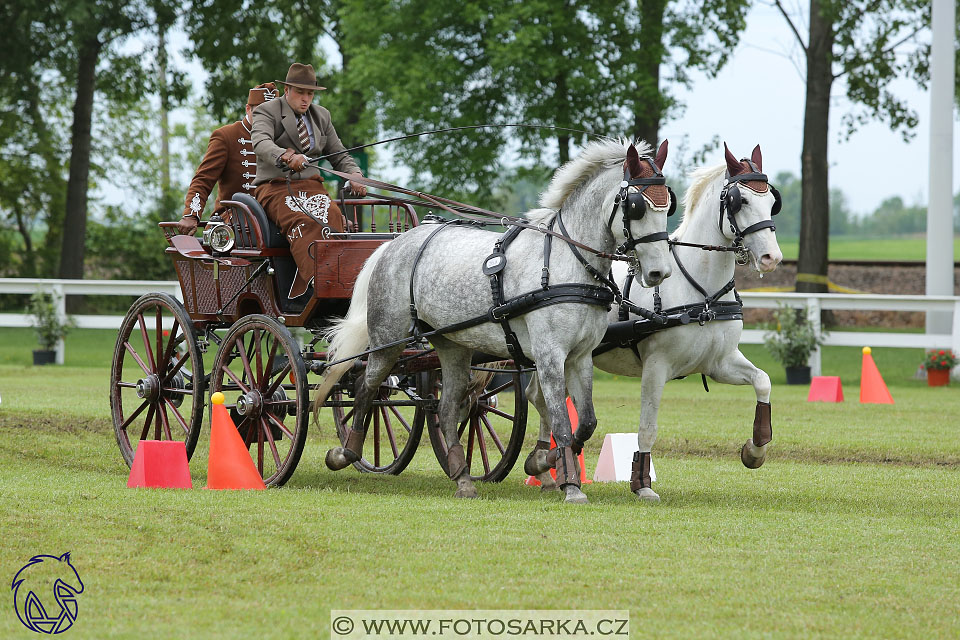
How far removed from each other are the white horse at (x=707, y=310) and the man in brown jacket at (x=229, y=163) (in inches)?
120

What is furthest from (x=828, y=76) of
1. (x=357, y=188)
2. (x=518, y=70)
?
(x=357, y=188)

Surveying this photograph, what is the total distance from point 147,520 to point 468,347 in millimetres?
2405

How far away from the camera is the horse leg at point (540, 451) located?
26.1 ft

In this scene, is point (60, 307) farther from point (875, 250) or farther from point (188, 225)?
point (875, 250)

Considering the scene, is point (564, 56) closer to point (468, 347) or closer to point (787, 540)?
point (468, 347)

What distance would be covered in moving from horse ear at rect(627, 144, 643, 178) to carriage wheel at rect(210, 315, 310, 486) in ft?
7.87

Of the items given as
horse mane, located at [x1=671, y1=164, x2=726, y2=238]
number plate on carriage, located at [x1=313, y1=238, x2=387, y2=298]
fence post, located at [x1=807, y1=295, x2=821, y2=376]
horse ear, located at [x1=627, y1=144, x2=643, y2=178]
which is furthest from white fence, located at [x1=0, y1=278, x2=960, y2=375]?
horse ear, located at [x1=627, y1=144, x2=643, y2=178]

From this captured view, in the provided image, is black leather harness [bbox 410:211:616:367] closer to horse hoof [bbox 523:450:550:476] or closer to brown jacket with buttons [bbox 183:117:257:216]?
horse hoof [bbox 523:450:550:476]

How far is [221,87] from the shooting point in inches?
1085

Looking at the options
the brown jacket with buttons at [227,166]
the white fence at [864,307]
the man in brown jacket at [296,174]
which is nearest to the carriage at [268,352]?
the man in brown jacket at [296,174]

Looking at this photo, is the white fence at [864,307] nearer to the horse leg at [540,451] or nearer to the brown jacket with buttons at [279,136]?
the horse leg at [540,451]

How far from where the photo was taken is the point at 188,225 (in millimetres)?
8898

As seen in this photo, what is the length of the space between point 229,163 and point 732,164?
3753mm

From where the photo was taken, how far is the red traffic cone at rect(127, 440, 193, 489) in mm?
7914
